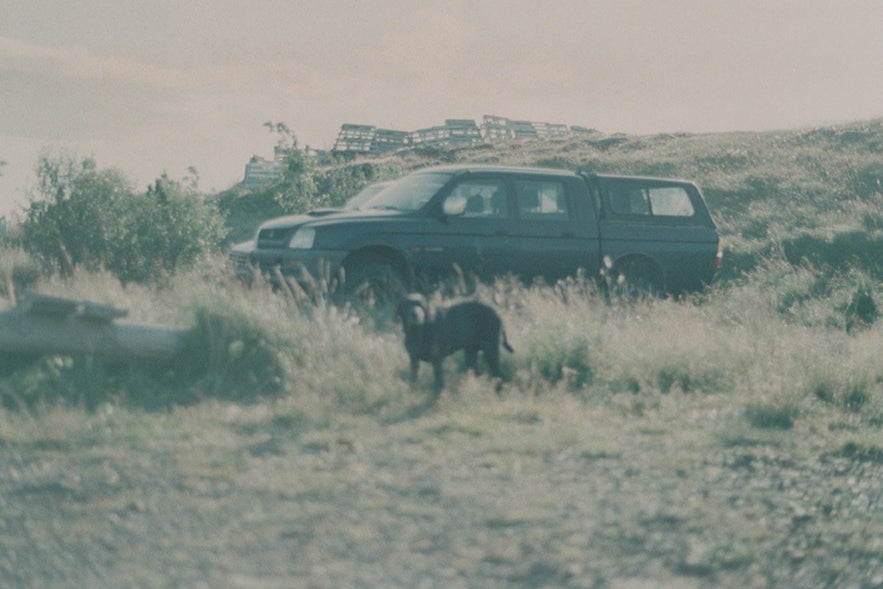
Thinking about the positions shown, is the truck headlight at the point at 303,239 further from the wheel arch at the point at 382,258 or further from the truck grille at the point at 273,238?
the wheel arch at the point at 382,258

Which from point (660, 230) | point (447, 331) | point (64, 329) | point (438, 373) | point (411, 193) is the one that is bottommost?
point (438, 373)

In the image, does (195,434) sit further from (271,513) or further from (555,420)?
(555,420)

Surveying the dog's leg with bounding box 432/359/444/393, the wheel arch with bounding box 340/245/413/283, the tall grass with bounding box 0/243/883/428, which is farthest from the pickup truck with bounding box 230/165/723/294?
the dog's leg with bounding box 432/359/444/393

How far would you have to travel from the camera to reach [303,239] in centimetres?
1078

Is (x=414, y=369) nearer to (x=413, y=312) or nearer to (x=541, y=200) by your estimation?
(x=413, y=312)

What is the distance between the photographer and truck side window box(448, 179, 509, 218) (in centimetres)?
1168

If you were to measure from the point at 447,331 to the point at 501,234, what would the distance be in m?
4.07

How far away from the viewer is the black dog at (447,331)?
7.75 metres

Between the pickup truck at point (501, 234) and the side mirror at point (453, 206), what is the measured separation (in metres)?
0.01

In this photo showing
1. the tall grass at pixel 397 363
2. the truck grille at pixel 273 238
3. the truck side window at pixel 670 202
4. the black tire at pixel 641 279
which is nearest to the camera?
the tall grass at pixel 397 363

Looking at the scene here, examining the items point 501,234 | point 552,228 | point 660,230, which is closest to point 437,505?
point 501,234

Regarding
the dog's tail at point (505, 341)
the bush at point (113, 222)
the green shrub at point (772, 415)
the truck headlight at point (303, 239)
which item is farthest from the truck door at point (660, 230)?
the bush at point (113, 222)

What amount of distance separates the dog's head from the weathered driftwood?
198 cm

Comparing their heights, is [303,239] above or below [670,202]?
below
